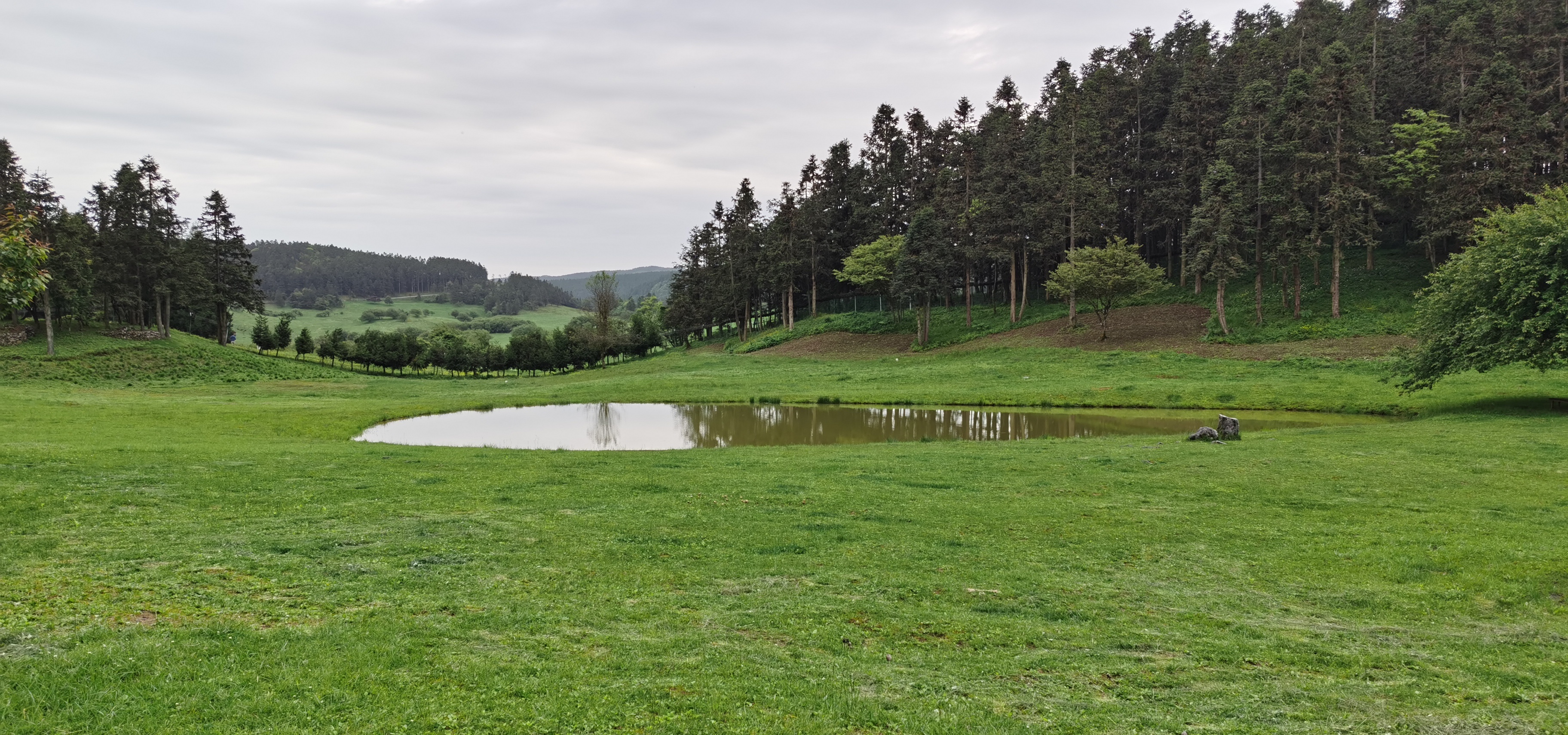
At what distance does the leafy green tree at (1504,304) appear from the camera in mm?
27109

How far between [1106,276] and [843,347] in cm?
2379

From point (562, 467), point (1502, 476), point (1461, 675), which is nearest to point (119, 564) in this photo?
point (562, 467)

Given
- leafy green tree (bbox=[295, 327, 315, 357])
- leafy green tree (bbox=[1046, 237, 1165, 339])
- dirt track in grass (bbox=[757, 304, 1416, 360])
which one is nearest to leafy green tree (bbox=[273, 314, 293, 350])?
leafy green tree (bbox=[295, 327, 315, 357])

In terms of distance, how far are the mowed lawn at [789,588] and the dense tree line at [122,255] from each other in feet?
180

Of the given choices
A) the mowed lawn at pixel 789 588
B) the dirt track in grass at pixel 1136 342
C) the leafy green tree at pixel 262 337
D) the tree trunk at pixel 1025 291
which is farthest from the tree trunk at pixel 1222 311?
the leafy green tree at pixel 262 337

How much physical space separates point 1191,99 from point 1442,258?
24.2 m

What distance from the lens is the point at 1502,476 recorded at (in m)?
18.5

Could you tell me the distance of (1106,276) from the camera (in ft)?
188

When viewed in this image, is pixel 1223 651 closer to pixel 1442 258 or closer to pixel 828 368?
pixel 828 368

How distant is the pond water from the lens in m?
31.8

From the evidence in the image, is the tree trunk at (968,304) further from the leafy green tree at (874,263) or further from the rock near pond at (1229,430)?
the rock near pond at (1229,430)

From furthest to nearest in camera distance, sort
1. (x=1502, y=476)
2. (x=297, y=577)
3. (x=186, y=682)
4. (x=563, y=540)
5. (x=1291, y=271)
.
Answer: (x=1291, y=271) → (x=1502, y=476) → (x=563, y=540) → (x=297, y=577) → (x=186, y=682)

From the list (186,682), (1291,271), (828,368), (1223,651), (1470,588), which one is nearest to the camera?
(186,682)

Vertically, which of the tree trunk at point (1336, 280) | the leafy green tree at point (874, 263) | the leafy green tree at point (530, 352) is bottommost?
the leafy green tree at point (530, 352)
